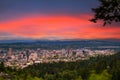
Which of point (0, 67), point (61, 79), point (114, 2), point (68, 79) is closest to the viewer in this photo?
point (114, 2)

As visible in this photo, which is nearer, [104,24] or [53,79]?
[104,24]

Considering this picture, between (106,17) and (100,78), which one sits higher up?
(106,17)

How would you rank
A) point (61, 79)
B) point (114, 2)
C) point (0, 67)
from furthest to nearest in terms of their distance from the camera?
point (61, 79), point (0, 67), point (114, 2)

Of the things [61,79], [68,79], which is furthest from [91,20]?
[61,79]

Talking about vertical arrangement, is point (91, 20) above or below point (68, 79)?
above

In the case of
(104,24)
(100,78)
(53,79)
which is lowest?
(53,79)

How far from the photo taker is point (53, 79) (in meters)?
170

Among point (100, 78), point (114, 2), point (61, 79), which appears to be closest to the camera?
point (114, 2)

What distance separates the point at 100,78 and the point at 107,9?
21408 mm

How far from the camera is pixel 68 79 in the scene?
14938 cm

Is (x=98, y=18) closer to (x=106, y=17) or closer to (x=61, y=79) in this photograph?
(x=106, y=17)

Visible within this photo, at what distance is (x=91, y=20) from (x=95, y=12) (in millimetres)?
786

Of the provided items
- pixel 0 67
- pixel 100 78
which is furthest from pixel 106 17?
pixel 0 67

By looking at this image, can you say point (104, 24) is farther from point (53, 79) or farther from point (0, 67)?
point (53, 79)
